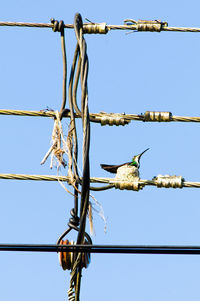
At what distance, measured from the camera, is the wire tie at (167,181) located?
728 cm

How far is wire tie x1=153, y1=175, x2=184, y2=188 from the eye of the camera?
7.28m

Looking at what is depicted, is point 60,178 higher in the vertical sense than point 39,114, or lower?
lower

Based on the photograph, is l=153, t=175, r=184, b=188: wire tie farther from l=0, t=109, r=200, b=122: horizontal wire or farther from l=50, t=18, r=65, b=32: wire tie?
l=50, t=18, r=65, b=32: wire tie

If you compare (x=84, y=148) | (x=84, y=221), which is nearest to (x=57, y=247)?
(x=84, y=221)

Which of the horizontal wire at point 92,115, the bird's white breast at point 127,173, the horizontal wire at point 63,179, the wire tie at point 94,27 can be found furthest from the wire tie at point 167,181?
the wire tie at point 94,27

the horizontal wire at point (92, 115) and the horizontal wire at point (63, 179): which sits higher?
the horizontal wire at point (92, 115)

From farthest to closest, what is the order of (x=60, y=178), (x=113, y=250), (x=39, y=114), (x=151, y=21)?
(x=151, y=21)
(x=39, y=114)
(x=60, y=178)
(x=113, y=250)

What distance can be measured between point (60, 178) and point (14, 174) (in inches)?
17.5

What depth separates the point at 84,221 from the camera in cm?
644

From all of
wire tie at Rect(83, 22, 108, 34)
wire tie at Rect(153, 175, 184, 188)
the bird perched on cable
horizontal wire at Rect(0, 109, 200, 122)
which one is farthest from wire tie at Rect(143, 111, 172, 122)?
wire tie at Rect(83, 22, 108, 34)

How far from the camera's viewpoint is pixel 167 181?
7316 mm

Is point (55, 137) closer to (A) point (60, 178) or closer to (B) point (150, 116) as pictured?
(A) point (60, 178)

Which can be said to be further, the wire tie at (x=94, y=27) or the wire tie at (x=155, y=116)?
the wire tie at (x=94, y=27)

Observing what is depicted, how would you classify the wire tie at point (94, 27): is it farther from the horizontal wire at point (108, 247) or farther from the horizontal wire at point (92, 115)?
the horizontal wire at point (108, 247)
